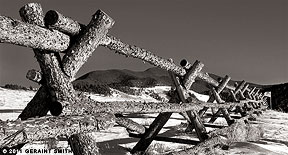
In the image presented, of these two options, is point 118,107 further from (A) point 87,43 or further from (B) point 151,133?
(B) point 151,133

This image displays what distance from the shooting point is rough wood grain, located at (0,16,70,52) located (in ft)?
5.40

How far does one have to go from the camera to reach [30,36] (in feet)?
5.93

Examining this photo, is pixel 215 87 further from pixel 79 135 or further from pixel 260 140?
pixel 79 135

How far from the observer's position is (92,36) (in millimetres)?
2301

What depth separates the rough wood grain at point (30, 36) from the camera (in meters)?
1.64

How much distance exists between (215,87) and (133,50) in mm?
3985

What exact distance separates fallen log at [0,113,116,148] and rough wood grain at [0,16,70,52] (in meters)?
0.51

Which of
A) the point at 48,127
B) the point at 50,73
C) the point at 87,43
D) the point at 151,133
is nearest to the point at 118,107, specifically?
the point at 87,43

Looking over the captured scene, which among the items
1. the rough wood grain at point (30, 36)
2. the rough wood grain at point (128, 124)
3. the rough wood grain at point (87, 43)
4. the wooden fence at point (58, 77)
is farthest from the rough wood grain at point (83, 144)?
the rough wood grain at point (128, 124)

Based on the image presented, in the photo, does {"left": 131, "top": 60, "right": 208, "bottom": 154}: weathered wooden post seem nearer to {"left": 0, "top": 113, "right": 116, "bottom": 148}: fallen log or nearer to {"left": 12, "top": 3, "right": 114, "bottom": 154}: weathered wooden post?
{"left": 0, "top": 113, "right": 116, "bottom": 148}: fallen log

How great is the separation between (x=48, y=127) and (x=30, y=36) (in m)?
0.62

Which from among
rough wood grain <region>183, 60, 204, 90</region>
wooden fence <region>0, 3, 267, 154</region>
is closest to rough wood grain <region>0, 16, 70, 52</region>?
wooden fence <region>0, 3, 267, 154</region>

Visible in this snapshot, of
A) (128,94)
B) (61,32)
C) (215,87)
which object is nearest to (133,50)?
(61,32)

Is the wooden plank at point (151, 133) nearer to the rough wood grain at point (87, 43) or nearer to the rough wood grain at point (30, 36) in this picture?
the rough wood grain at point (87, 43)
